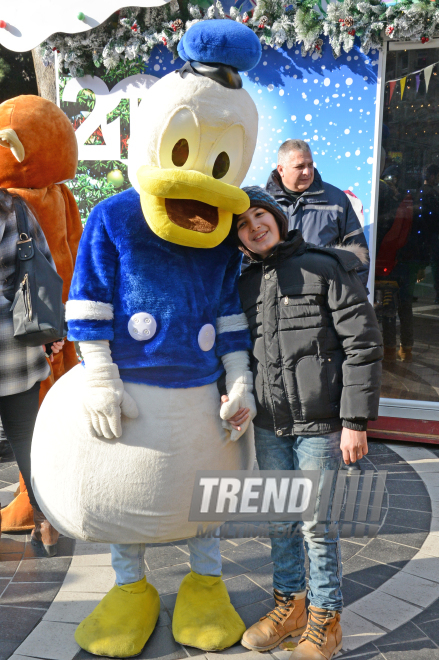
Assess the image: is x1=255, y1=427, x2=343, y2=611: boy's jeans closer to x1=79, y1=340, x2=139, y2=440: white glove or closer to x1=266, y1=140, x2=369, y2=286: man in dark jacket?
x1=79, y1=340, x2=139, y2=440: white glove

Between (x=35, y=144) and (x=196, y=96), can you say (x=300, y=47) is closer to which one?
(x=35, y=144)

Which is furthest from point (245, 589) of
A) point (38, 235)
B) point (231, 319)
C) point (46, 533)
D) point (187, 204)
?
point (38, 235)

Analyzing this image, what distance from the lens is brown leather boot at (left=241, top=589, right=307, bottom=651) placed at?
259 centimetres

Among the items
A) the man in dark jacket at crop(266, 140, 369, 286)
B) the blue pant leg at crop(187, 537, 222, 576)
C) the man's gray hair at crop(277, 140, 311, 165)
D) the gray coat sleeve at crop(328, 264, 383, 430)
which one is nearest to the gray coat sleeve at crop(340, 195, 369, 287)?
the man in dark jacket at crop(266, 140, 369, 286)

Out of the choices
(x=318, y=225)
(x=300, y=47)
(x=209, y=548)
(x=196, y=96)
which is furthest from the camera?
(x=300, y=47)

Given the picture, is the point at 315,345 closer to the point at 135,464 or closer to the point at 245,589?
the point at 135,464

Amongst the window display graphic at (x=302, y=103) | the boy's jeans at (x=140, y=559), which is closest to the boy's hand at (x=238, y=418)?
the boy's jeans at (x=140, y=559)

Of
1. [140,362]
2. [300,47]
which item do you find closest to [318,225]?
[300,47]

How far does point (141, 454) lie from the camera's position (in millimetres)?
2287

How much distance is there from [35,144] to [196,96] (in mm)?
1268

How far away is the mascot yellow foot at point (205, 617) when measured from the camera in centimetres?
258

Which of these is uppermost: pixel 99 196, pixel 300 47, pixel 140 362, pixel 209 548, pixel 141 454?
pixel 300 47

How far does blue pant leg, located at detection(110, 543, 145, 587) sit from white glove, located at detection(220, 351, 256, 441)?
2.28 feet

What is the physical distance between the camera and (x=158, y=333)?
7.74ft
